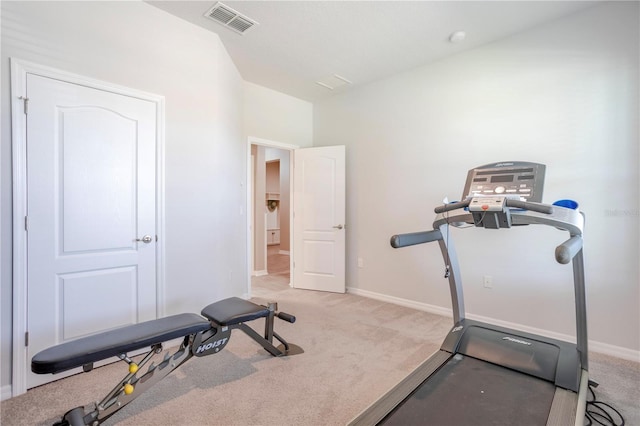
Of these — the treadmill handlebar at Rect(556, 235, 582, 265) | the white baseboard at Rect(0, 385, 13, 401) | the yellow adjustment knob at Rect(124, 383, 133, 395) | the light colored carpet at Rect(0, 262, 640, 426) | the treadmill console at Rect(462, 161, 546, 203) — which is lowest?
the light colored carpet at Rect(0, 262, 640, 426)

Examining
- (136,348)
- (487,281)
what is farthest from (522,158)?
(136,348)

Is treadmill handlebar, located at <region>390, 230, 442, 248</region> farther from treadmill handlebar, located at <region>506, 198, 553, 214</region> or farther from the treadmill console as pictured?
treadmill handlebar, located at <region>506, 198, 553, 214</region>

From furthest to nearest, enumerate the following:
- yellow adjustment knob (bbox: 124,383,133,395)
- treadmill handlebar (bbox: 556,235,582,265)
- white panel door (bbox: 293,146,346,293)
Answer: white panel door (bbox: 293,146,346,293), yellow adjustment knob (bbox: 124,383,133,395), treadmill handlebar (bbox: 556,235,582,265)

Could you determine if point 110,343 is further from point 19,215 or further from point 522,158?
point 522,158

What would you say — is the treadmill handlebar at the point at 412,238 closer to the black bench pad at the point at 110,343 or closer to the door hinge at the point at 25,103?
the black bench pad at the point at 110,343

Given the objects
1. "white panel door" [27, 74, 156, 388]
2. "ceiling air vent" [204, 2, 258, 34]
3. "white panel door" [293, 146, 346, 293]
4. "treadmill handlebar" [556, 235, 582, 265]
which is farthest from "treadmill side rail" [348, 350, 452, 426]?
"ceiling air vent" [204, 2, 258, 34]

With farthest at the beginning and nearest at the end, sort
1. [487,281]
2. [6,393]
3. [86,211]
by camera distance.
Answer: [487,281], [86,211], [6,393]

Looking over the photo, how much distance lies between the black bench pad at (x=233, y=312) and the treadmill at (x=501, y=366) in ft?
3.42

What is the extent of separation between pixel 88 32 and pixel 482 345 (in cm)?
351

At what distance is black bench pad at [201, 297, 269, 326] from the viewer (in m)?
2.17

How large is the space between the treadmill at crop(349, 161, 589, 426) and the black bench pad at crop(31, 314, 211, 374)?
3.67 feet

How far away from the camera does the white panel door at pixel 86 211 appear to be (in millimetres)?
2123

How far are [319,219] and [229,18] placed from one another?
2.68 meters

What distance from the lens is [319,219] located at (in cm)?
461
